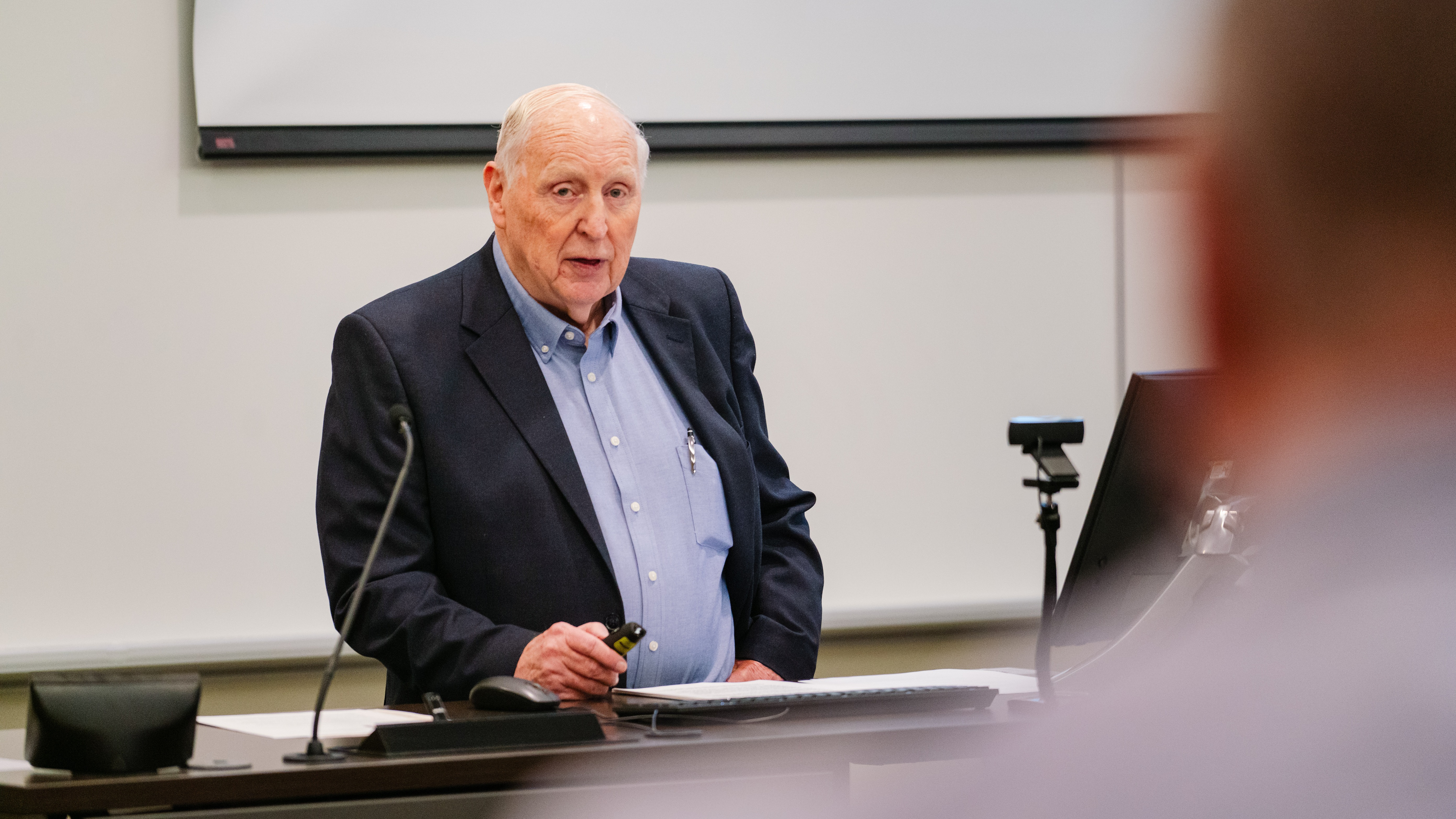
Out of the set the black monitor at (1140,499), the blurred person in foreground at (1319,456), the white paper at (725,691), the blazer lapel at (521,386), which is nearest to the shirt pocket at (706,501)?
the blazer lapel at (521,386)

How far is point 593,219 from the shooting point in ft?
6.70

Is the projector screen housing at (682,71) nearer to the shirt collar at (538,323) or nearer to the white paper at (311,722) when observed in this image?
the shirt collar at (538,323)

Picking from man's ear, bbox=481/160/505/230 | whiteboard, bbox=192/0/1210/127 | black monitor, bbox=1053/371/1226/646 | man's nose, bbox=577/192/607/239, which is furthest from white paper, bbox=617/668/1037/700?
whiteboard, bbox=192/0/1210/127

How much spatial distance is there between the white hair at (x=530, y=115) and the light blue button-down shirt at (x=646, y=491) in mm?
137

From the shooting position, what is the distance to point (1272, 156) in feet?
1.36

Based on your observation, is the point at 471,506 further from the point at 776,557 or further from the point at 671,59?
the point at 671,59

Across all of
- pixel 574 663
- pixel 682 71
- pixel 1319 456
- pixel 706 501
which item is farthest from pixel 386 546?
pixel 1319 456

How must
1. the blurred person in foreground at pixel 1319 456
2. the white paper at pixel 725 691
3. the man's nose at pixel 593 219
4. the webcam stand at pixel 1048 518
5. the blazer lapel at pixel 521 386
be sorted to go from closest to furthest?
the blurred person in foreground at pixel 1319 456 < the webcam stand at pixel 1048 518 < the white paper at pixel 725 691 < the blazer lapel at pixel 521 386 < the man's nose at pixel 593 219

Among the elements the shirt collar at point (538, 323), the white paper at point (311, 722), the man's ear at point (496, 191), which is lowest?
the white paper at point (311, 722)

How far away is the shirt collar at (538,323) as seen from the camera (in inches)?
81.4

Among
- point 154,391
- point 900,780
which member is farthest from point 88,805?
point 154,391

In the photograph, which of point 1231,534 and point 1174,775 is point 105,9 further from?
point 1174,775

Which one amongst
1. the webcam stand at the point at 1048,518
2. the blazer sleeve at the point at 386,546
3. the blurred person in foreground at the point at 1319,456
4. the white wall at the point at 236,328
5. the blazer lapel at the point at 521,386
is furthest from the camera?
the white wall at the point at 236,328

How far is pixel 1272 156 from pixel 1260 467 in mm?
120
